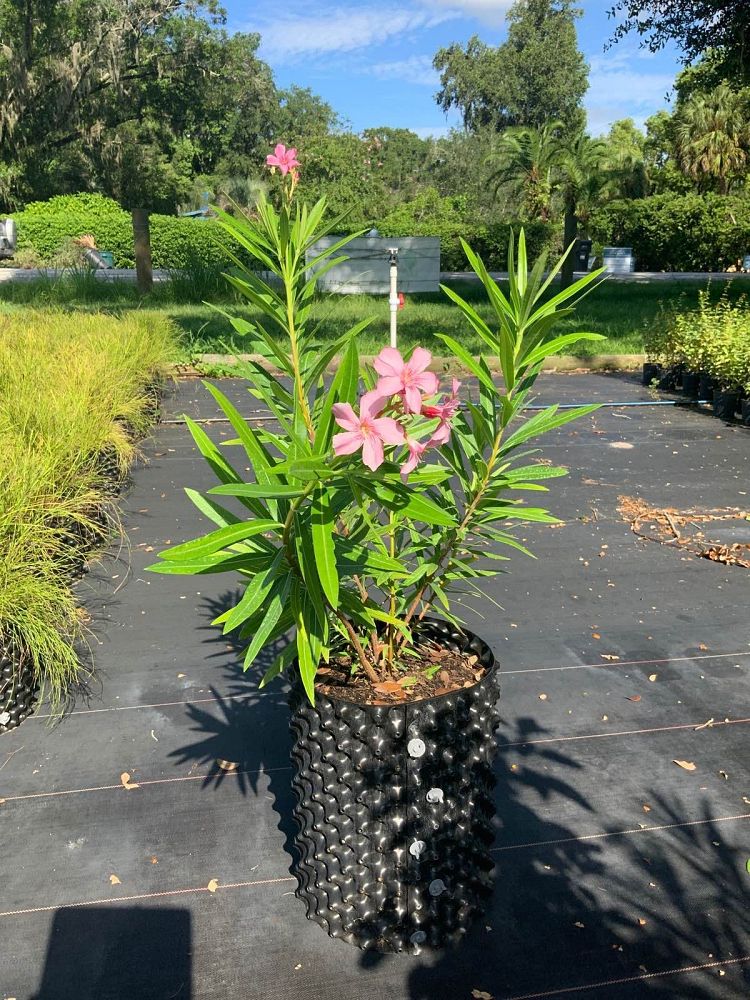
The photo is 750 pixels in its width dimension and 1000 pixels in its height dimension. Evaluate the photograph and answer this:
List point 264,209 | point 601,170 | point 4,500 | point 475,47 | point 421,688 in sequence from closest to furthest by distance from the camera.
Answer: point 264,209 → point 421,688 → point 4,500 → point 601,170 → point 475,47

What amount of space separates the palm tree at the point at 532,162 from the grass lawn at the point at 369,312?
589cm

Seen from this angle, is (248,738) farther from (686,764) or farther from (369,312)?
(369,312)

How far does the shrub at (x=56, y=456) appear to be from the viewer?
2225mm

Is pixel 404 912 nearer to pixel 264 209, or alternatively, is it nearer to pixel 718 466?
pixel 264 209

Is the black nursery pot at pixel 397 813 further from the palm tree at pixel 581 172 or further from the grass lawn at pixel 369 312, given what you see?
the palm tree at pixel 581 172

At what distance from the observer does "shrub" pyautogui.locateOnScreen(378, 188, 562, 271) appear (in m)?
20.2

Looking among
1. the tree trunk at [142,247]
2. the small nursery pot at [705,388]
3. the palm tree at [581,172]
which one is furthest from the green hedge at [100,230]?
the small nursery pot at [705,388]

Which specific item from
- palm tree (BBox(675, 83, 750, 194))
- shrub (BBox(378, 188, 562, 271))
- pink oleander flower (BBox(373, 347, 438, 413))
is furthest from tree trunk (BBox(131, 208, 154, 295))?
palm tree (BBox(675, 83, 750, 194))

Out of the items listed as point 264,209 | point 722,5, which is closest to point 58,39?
point 722,5

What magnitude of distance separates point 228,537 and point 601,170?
19434 millimetres

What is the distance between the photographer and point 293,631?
261cm

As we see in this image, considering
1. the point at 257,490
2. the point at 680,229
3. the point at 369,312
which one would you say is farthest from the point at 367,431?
the point at 680,229

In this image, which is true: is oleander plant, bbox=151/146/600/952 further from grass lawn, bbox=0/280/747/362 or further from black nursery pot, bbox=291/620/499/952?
grass lawn, bbox=0/280/747/362

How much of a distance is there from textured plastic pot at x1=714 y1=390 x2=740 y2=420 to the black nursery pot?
5.60 m
